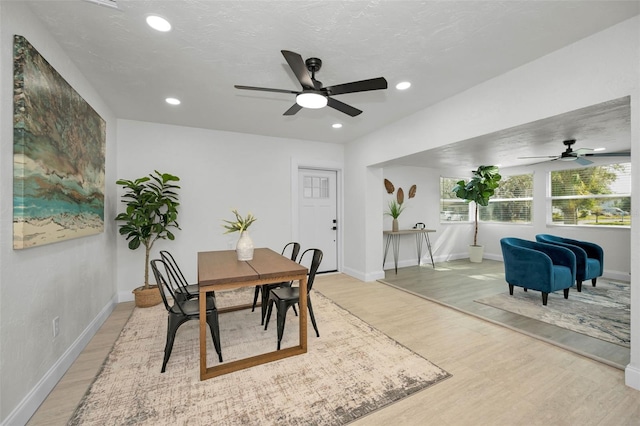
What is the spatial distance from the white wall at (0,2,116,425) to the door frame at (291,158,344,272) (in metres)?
2.82

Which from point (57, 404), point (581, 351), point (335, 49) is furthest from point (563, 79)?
point (57, 404)

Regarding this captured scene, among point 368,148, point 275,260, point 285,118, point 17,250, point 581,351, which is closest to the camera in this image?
point 17,250

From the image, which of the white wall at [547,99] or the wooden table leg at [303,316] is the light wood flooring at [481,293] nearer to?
the white wall at [547,99]

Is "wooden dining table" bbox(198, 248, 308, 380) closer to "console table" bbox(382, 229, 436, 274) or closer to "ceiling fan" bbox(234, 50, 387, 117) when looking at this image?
"ceiling fan" bbox(234, 50, 387, 117)

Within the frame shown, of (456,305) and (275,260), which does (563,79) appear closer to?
(456,305)

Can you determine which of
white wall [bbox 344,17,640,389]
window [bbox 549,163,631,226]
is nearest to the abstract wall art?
white wall [bbox 344,17,640,389]

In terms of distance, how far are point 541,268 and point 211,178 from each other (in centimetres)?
482

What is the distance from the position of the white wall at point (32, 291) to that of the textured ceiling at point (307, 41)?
20 centimetres

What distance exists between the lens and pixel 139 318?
307cm

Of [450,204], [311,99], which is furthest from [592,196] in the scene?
[311,99]

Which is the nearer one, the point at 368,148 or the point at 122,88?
the point at 122,88

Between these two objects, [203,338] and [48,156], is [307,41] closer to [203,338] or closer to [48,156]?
[48,156]

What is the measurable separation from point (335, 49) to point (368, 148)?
8.10 feet

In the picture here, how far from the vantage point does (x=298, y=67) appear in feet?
5.88
